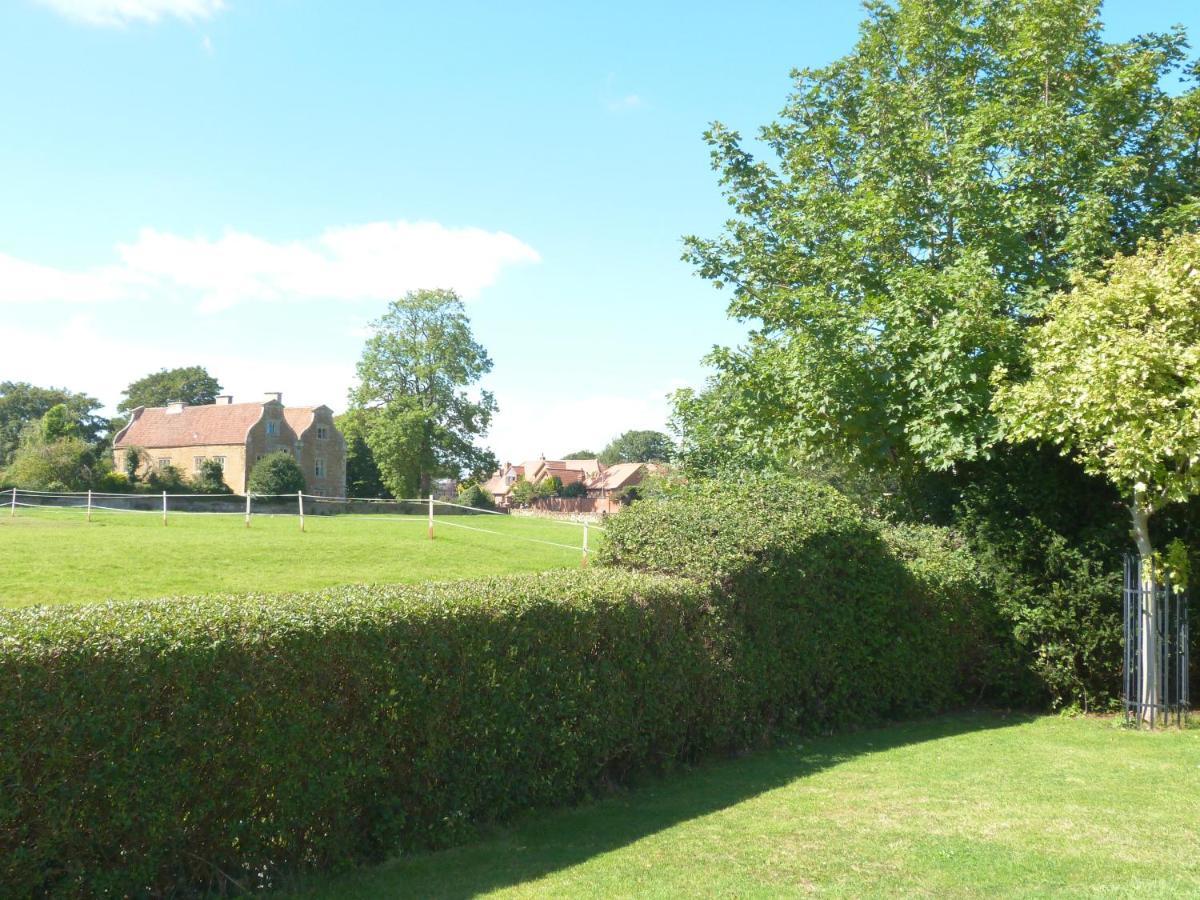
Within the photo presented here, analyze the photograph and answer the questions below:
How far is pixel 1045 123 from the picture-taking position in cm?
1269

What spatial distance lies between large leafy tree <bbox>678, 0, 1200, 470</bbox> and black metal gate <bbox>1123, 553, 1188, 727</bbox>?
2.37m

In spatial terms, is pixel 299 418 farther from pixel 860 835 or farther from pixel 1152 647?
pixel 860 835

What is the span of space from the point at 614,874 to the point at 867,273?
1130cm

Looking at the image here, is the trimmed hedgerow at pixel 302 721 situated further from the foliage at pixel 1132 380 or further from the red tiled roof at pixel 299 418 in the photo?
the red tiled roof at pixel 299 418

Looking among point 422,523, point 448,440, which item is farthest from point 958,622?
point 448,440

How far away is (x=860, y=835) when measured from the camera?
599 cm

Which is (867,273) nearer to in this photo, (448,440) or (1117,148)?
(1117,148)

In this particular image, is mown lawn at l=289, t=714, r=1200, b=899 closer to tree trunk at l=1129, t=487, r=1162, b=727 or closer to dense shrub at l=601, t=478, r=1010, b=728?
dense shrub at l=601, t=478, r=1010, b=728

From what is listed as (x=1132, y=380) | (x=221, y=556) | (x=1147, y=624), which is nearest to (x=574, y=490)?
(x=221, y=556)

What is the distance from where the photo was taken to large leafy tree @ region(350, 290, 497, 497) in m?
58.8

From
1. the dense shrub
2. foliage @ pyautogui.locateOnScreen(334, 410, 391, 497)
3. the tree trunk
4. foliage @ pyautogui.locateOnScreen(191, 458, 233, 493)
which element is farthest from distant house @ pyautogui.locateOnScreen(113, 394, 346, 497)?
the tree trunk

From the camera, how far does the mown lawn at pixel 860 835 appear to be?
16.8ft

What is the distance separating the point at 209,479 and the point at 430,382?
1467 centimetres

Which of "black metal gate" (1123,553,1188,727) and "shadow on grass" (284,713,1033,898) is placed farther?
"black metal gate" (1123,553,1188,727)
